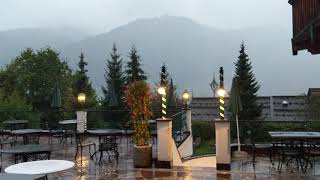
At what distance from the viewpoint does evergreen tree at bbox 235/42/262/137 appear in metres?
31.6

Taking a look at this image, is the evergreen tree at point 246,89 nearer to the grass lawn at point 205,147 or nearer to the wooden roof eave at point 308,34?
the grass lawn at point 205,147

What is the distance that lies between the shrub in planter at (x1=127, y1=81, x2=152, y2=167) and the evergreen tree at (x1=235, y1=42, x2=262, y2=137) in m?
21.8

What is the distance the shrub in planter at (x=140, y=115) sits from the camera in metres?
10.4

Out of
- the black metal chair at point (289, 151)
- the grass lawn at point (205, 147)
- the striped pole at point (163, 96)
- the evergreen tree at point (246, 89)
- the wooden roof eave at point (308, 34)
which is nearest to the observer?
the wooden roof eave at point (308, 34)

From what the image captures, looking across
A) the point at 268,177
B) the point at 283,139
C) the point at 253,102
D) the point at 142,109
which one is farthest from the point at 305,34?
the point at 253,102

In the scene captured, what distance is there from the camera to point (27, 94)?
3475cm

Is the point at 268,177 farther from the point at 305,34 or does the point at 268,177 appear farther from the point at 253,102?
the point at 253,102

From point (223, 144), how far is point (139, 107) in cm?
243

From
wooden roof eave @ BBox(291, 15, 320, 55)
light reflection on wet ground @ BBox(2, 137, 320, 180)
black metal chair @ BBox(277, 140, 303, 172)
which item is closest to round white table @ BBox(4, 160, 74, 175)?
light reflection on wet ground @ BBox(2, 137, 320, 180)

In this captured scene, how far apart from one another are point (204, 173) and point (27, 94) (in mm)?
28363

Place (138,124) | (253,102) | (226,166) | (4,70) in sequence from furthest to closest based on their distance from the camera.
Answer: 1. (4,70)
2. (253,102)
3. (138,124)
4. (226,166)

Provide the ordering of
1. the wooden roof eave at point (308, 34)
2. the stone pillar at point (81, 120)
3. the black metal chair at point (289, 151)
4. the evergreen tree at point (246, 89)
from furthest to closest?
the evergreen tree at point (246, 89)
the stone pillar at point (81, 120)
the black metal chair at point (289, 151)
the wooden roof eave at point (308, 34)

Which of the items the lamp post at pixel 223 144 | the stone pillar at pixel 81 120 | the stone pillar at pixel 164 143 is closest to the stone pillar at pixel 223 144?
the lamp post at pixel 223 144

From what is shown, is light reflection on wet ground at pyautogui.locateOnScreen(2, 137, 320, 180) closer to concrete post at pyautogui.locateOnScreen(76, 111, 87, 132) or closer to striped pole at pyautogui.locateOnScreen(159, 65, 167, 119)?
striped pole at pyautogui.locateOnScreen(159, 65, 167, 119)
